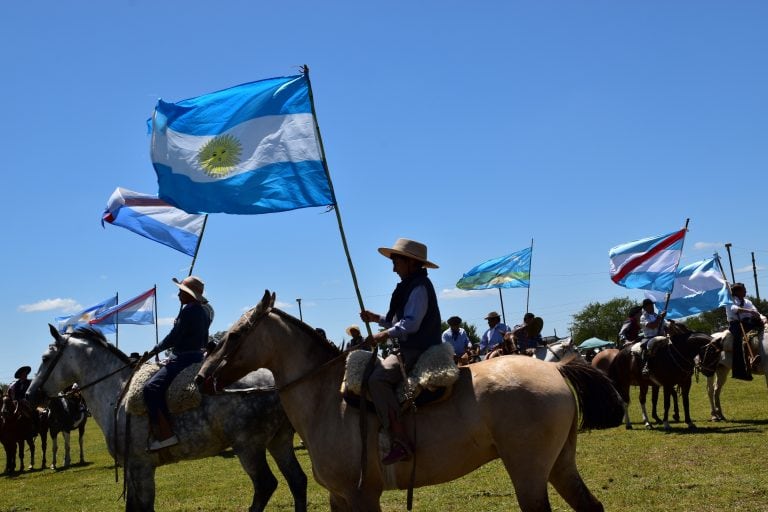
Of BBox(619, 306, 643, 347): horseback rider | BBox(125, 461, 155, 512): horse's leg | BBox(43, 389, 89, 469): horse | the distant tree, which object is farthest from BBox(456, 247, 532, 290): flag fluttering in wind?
the distant tree

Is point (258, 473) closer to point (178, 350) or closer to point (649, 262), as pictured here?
point (178, 350)

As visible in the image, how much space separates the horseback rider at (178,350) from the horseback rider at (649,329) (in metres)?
12.9

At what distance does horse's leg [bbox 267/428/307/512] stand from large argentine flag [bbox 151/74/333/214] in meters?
3.11

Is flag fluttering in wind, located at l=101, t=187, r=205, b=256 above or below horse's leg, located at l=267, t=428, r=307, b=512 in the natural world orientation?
above

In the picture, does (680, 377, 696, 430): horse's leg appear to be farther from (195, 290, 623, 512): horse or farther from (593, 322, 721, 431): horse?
(195, 290, 623, 512): horse

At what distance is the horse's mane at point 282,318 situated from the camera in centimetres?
766

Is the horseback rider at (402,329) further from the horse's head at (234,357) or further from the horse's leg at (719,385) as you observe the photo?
the horse's leg at (719,385)

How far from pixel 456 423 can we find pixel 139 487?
476 cm

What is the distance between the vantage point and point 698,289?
21.1 m

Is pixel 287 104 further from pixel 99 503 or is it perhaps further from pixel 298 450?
pixel 298 450

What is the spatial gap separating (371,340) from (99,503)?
31.6 feet

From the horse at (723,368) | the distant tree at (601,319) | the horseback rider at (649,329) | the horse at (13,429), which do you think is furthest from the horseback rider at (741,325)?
the distant tree at (601,319)

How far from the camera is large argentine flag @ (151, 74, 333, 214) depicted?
31.0 ft

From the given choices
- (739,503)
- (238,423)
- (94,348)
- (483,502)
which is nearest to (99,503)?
(94,348)
